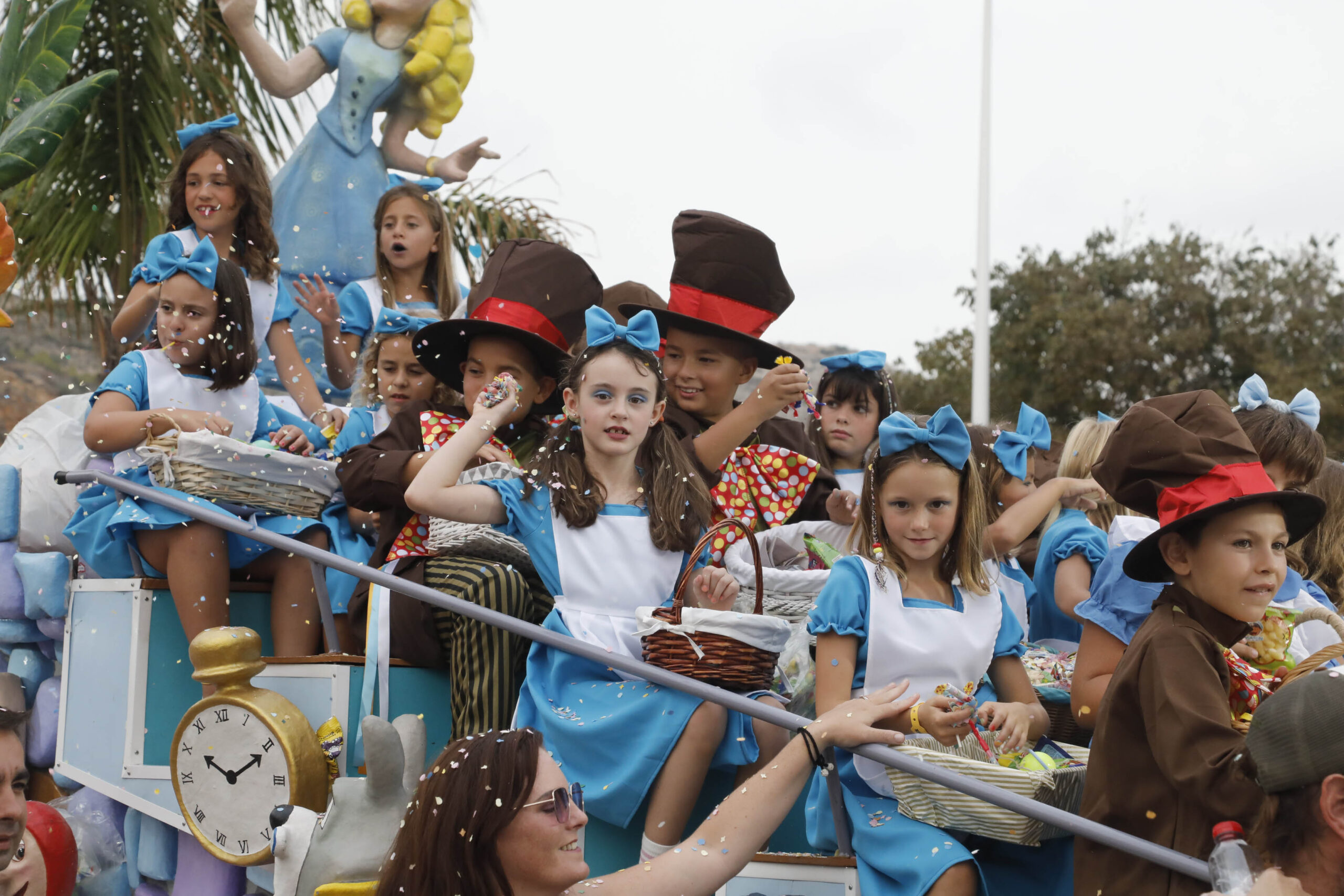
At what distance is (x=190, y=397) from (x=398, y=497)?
1056mm

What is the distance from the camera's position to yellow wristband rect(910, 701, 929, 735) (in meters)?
2.85

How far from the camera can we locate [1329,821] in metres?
2.03

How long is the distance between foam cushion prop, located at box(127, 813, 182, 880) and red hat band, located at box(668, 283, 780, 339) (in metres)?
2.41

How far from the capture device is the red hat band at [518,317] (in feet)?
14.4

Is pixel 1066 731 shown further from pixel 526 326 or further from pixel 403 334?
pixel 403 334

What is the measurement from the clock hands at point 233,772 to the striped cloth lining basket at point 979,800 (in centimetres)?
175

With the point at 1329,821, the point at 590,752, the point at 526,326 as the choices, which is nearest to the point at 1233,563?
→ the point at 1329,821

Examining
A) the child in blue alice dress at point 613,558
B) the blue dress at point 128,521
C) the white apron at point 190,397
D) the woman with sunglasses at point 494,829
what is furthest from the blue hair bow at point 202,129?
the woman with sunglasses at point 494,829

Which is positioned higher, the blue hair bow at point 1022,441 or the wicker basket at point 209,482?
the blue hair bow at point 1022,441

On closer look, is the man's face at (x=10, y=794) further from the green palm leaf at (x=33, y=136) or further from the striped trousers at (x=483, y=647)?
the green palm leaf at (x=33, y=136)

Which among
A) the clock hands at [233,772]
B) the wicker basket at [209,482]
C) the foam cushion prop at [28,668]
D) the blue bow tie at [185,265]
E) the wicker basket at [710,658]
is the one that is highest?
the blue bow tie at [185,265]

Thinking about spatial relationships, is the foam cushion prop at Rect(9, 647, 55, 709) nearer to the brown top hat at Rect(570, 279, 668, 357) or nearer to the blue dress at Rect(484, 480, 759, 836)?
the blue dress at Rect(484, 480, 759, 836)

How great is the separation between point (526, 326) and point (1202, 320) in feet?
60.3

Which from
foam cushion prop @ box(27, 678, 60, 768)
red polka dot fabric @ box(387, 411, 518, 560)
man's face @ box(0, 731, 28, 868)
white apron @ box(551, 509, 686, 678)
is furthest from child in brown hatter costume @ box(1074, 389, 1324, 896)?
foam cushion prop @ box(27, 678, 60, 768)
